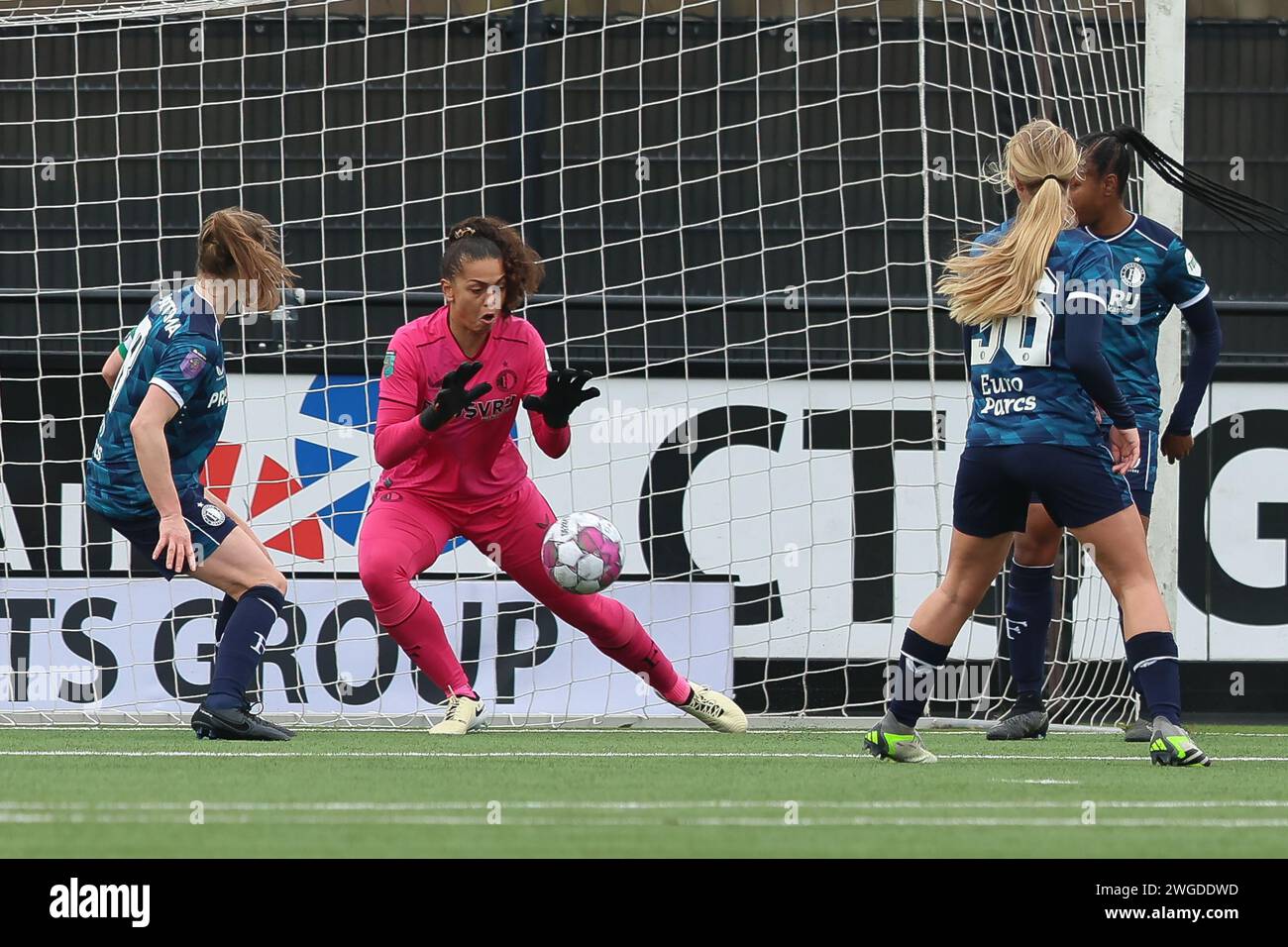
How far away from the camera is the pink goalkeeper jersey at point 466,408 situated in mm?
6273

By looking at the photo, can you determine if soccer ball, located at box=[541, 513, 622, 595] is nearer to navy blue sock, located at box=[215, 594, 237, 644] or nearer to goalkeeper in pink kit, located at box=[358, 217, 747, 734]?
goalkeeper in pink kit, located at box=[358, 217, 747, 734]

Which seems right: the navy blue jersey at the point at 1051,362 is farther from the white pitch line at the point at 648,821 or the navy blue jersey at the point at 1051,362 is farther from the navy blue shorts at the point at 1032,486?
the white pitch line at the point at 648,821

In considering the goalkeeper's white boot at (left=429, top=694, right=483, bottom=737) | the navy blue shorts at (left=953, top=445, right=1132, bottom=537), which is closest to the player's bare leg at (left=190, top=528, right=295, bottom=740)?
the goalkeeper's white boot at (left=429, top=694, right=483, bottom=737)

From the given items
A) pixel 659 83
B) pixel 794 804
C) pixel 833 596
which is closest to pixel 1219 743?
pixel 833 596

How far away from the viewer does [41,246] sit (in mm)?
8719

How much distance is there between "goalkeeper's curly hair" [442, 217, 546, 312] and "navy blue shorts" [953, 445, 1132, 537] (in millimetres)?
1732

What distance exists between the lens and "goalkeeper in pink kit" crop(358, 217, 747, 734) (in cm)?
621

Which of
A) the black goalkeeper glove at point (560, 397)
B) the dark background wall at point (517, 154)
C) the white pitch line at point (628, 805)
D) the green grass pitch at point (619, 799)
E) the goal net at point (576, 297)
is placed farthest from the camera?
the dark background wall at point (517, 154)

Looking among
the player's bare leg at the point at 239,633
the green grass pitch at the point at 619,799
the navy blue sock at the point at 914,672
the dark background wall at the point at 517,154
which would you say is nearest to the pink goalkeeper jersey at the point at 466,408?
the player's bare leg at the point at 239,633

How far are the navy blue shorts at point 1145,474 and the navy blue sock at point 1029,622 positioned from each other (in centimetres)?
28

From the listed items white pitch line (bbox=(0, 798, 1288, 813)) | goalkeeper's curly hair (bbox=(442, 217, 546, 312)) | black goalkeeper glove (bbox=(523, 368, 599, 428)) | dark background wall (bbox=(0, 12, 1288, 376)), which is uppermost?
dark background wall (bbox=(0, 12, 1288, 376))

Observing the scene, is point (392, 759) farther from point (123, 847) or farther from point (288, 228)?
point (288, 228)

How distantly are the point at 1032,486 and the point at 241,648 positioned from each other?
2.63m

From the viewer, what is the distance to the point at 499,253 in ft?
20.6
